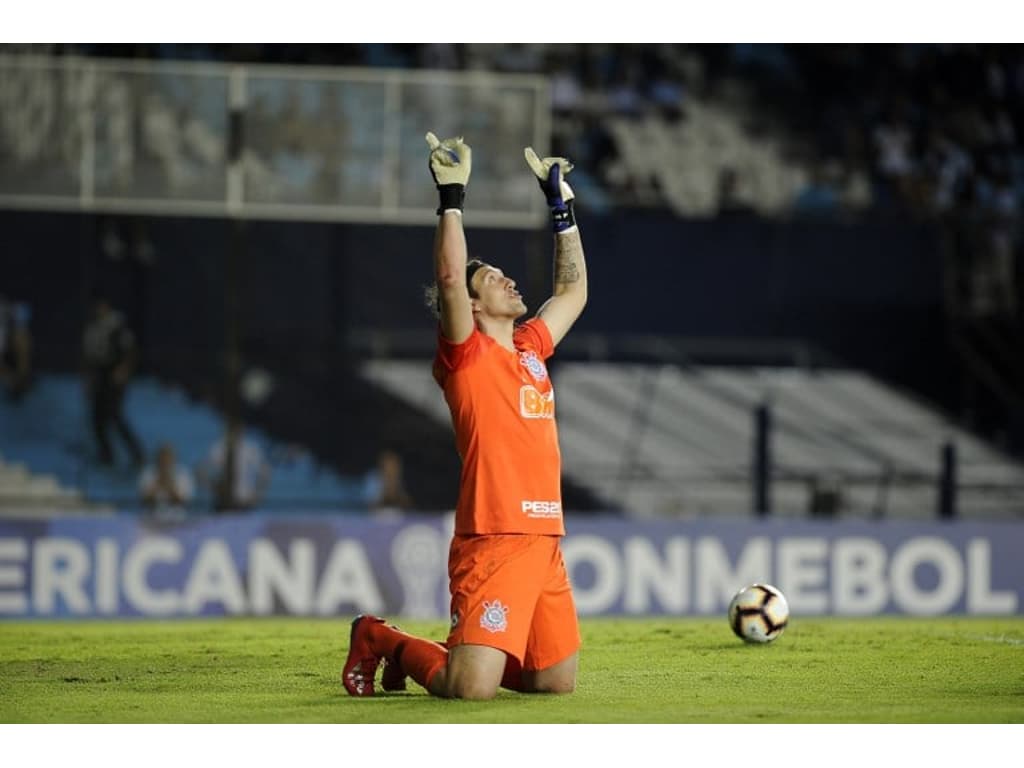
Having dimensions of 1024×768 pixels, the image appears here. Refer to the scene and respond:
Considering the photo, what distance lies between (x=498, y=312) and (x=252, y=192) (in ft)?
35.6

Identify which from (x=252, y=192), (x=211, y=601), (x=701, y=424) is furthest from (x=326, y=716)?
(x=701, y=424)

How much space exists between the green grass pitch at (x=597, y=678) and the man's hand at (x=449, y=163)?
2.32m

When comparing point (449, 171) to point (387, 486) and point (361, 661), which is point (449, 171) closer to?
point (361, 661)

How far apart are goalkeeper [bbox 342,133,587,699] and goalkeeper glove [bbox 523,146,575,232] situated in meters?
0.23

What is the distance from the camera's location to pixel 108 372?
1884 cm

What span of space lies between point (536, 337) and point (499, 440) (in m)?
0.68

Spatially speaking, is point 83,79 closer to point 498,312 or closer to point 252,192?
point 252,192

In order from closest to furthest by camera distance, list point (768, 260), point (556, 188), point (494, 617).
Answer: point (494, 617), point (556, 188), point (768, 260)

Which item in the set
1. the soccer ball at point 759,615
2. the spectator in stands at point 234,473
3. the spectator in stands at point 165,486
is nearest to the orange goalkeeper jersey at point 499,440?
the soccer ball at point 759,615

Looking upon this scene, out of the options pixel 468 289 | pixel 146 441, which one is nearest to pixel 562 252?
pixel 468 289

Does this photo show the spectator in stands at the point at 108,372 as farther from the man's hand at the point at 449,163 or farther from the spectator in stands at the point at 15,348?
the man's hand at the point at 449,163

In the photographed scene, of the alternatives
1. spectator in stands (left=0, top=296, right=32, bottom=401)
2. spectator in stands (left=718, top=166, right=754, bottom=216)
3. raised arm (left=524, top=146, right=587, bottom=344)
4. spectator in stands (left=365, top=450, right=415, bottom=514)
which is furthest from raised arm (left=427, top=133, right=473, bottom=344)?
spectator in stands (left=718, top=166, right=754, bottom=216)

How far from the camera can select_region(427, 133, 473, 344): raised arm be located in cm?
775

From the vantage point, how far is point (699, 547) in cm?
1633
